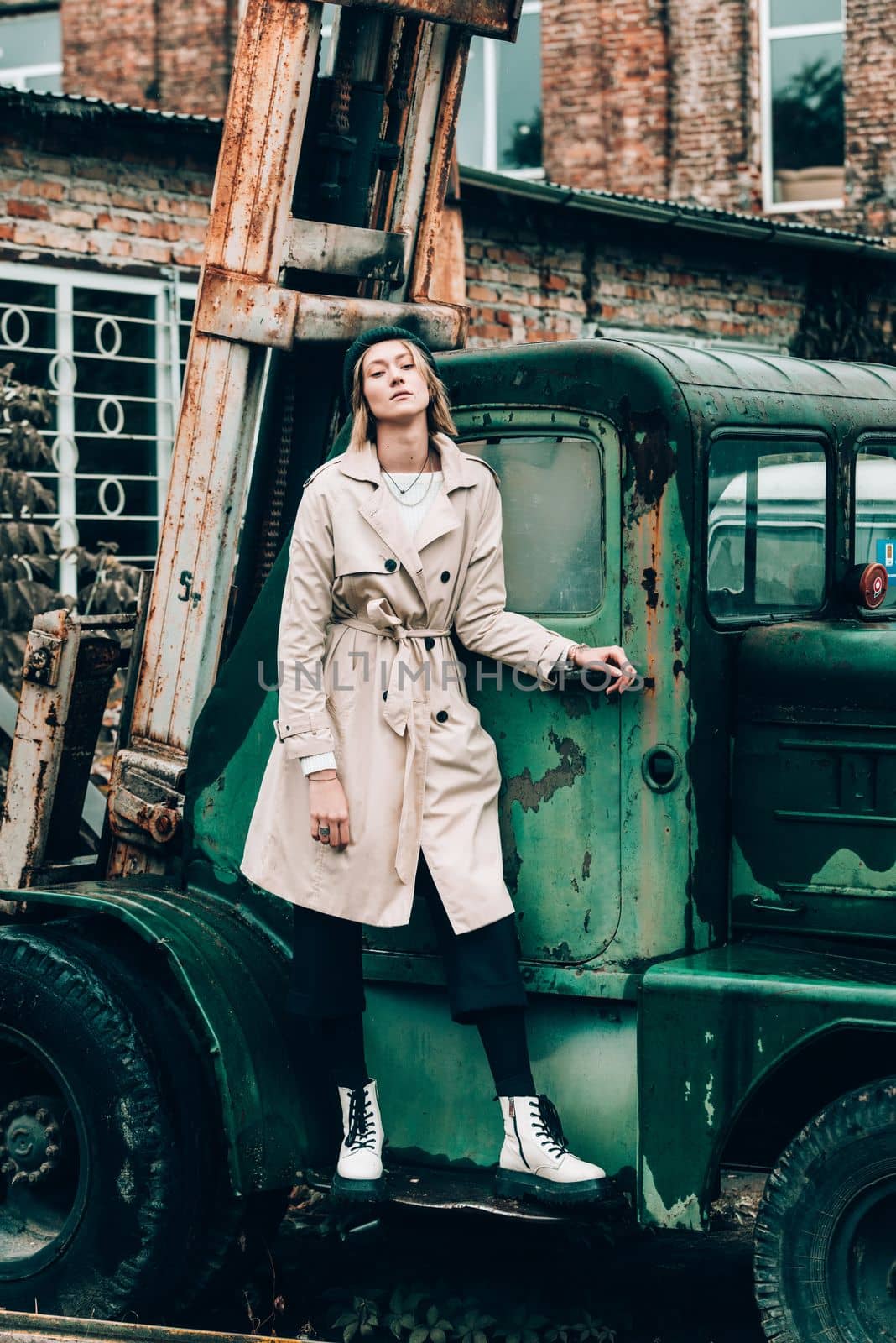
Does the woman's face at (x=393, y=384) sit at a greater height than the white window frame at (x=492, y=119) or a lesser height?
lesser

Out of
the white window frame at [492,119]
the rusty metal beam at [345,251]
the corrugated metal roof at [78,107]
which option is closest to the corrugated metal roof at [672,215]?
the corrugated metal roof at [78,107]

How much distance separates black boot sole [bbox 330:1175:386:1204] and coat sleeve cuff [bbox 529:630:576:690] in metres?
1.07

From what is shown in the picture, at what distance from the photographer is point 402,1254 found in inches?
174

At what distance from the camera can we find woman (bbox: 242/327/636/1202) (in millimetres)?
3486

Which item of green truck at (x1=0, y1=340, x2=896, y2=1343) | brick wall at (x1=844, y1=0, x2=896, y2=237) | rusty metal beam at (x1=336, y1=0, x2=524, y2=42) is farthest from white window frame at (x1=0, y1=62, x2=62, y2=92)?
green truck at (x1=0, y1=340, x2=896, y2=1343)

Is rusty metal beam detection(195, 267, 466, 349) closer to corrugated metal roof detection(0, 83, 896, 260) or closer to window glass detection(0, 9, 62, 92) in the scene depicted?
corrugated metal roof detection(0, 83, 896, 260)

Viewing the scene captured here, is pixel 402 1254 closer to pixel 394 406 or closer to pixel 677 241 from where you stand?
pixel 394 406

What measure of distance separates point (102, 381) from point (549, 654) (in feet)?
23.9

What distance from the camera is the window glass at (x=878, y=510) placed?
3.79 metres

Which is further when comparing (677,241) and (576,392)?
(677,241)

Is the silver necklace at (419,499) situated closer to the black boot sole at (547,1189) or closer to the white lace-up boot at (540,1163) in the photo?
the white lace-up boot at (540,1163)

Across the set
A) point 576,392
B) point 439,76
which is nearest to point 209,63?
point 439,76

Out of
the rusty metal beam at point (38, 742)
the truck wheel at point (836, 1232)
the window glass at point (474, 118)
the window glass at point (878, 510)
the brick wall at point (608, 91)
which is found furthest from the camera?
the window glass at point (474, 118)

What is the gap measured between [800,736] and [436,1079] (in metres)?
1.05
